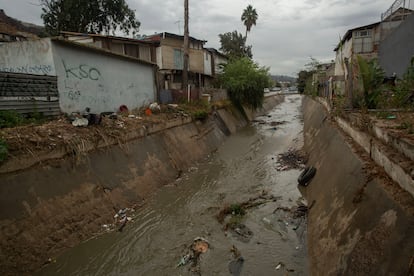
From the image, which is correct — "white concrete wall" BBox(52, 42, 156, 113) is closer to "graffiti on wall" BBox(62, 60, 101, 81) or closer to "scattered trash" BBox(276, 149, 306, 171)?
"graffiti on wall" BBox(62, 60, 101, 81)

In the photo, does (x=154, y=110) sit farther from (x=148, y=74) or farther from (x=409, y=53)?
(x=409, y=53)

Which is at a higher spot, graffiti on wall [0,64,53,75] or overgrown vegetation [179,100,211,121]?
graffiti on wall [0,64,53,75]

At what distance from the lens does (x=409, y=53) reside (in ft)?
41.7

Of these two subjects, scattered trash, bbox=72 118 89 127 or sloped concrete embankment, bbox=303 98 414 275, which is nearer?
sloped concrete embankment, bbox=303 98 414 275

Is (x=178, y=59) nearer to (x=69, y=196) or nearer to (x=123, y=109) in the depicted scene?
(x=123, y=109)

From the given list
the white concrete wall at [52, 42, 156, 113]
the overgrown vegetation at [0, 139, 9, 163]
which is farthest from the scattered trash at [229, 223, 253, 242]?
the white concrete wall at [52, 42, 156, 113]

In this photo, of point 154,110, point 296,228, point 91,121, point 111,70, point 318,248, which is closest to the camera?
point 318,248

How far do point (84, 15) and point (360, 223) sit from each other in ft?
94.4

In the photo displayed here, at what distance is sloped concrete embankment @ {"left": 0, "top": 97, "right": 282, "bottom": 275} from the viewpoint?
15.5 feet

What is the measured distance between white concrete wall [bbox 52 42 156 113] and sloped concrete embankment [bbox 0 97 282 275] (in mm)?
2456

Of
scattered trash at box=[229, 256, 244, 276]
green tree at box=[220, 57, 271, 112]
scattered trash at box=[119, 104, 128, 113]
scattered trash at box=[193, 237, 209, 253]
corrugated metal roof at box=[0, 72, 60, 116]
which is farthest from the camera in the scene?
green tree at box=[220, 57, 271, 112]

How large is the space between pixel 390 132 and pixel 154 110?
9.53m

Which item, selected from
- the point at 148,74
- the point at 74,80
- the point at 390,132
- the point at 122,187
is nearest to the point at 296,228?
the point at 390,132

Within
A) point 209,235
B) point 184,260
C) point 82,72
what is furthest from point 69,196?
point 82,72
